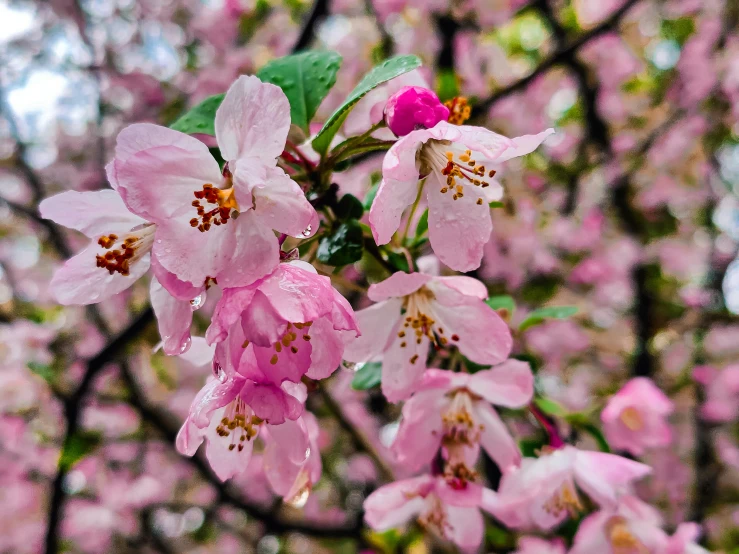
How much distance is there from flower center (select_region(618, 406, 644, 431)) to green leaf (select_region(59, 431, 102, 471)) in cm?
145

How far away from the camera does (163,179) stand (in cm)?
62

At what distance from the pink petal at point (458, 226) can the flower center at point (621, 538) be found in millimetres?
776

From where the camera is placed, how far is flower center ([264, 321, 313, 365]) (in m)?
0.61

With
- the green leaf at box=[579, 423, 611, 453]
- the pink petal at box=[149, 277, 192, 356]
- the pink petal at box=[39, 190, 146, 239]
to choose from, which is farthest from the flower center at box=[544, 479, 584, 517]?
the pink petal at box=[39, 190, 146, 239]

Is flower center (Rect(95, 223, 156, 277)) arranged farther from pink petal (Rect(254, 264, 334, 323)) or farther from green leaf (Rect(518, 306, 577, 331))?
green leaf (Rect(518, 306, 577, 331))

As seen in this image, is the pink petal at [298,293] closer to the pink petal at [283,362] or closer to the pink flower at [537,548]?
the pink petal at [283,362]

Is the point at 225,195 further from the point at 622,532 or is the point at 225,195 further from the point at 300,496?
the point at 622,532

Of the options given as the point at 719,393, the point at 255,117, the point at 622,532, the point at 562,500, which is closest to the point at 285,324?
the point at 255,117

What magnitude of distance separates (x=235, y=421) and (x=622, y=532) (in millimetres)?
875

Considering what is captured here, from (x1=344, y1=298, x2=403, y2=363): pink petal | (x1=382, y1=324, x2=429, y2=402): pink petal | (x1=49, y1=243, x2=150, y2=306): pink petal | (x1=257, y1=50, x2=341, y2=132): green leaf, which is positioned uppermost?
(x1=257, y1=50, x2=341, y2=132): green leaf

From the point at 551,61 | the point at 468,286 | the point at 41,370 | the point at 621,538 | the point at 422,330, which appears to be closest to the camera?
the point at 468,286

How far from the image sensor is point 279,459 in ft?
2.67

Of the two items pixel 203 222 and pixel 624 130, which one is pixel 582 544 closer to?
pixel 203 222

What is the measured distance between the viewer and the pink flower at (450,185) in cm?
63
